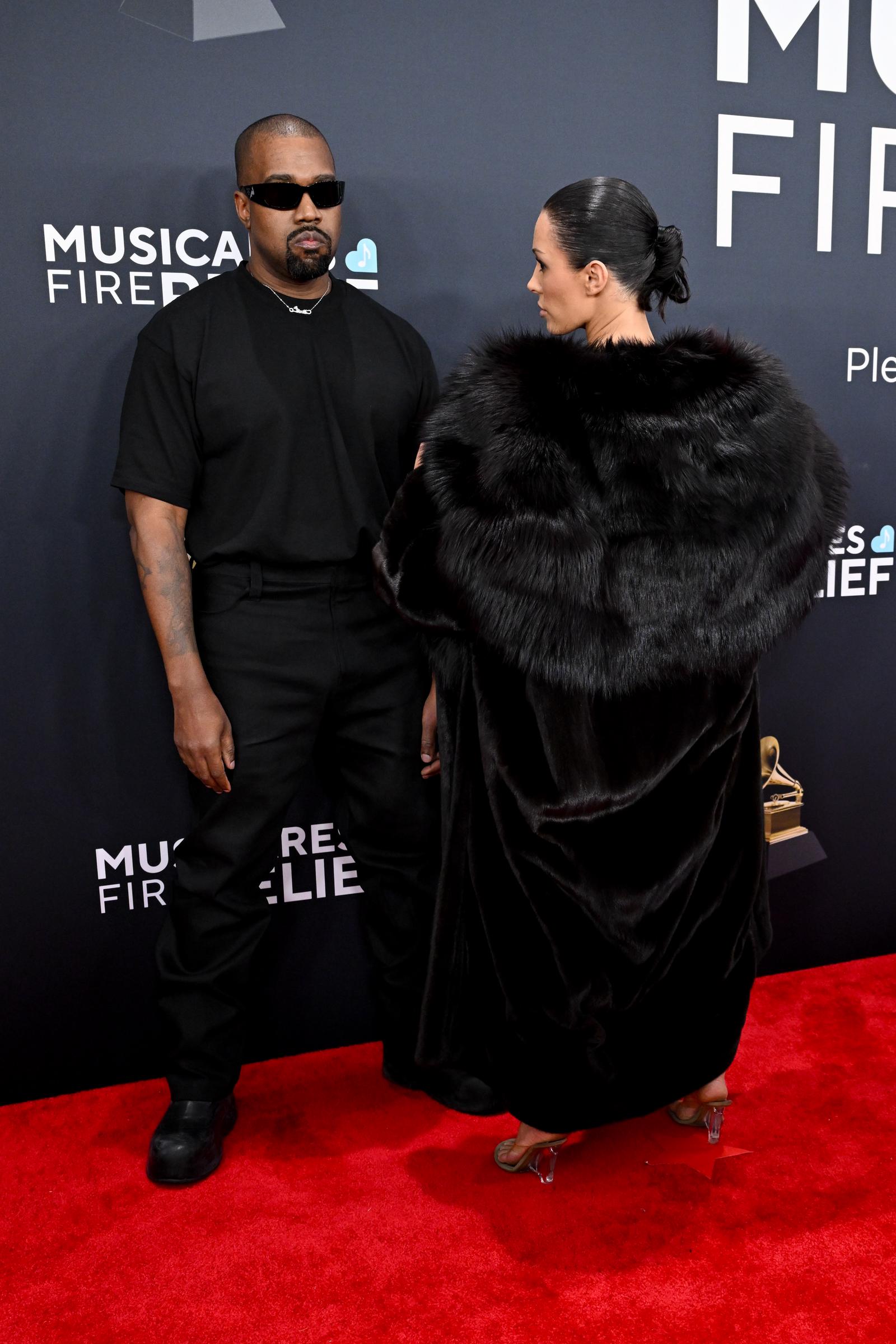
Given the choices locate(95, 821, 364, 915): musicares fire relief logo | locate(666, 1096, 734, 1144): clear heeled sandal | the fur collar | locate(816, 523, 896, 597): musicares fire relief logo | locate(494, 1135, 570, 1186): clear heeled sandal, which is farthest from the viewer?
locate(816, 523, 896, 597): musicares fire relief logo

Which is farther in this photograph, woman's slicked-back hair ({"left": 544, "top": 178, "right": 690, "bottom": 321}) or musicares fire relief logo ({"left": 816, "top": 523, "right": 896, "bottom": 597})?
musicares fire relief logo ({"left": 816, "top": 523, "right": 896, "bottom": 597})

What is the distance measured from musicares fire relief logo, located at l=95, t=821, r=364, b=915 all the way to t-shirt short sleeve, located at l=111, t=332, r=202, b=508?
85cm

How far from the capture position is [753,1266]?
1.74 metres

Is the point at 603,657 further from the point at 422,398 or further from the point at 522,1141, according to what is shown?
the point at 522,1141

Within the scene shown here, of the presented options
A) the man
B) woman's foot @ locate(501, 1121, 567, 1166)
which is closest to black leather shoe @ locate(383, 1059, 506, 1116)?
the man

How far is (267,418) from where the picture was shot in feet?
6.21

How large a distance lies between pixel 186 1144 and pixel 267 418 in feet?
4.65

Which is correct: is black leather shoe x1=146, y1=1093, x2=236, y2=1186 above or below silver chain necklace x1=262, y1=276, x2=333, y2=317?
below

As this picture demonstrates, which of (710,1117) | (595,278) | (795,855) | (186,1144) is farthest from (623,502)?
(795,855)

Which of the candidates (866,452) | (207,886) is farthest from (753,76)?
(207,886)

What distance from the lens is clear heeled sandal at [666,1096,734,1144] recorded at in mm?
2041

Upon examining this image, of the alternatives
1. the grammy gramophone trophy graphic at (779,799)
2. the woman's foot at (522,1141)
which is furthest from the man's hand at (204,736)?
the grammy gramophone trophy graphic at (779,799)

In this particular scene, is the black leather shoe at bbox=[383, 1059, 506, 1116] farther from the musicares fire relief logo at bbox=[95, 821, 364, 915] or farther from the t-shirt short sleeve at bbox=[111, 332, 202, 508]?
the t-shirt short sleeve at bbox=[111, 332, 202, 508]

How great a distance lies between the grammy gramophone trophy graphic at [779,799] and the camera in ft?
8.96
